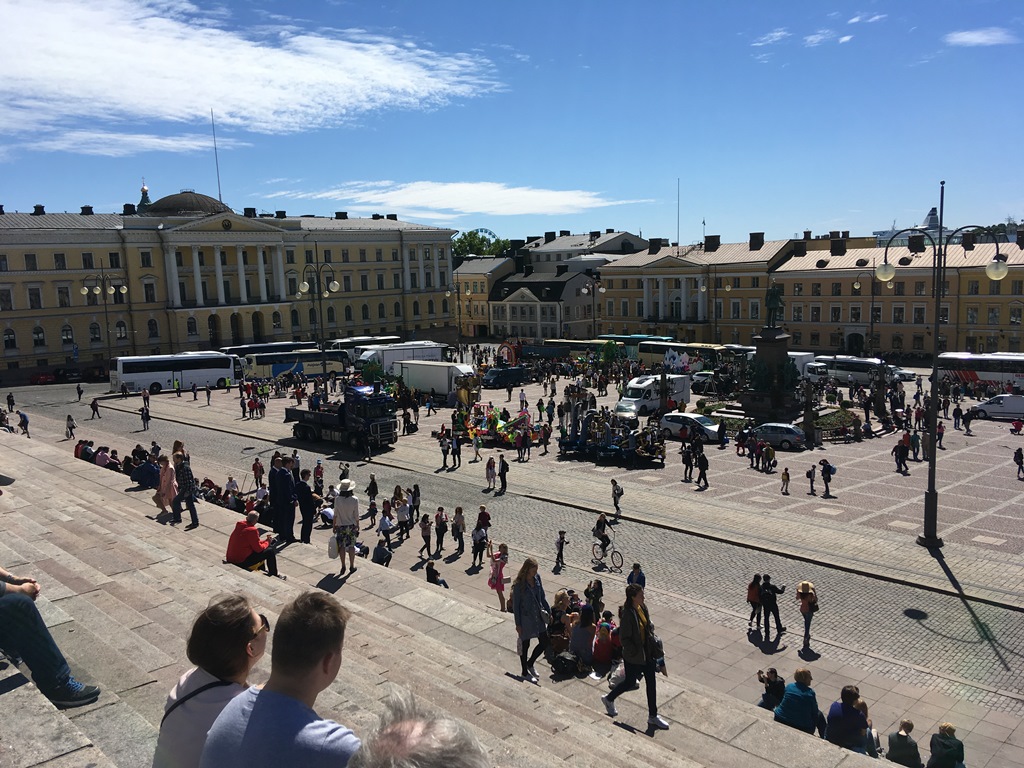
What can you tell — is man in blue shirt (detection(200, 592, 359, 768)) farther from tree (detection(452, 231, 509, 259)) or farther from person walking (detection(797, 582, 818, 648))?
tree (detection(452, 231, 509, 259))

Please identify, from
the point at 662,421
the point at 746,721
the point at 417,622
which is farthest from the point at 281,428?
the point at 746,721

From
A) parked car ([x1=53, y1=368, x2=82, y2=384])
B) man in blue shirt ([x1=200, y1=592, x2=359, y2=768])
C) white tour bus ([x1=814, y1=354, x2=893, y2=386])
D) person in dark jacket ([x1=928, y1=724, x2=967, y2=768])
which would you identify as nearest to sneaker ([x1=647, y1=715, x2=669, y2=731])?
person in dark jacket ([x1=928, y1=724, x2=967, y2=768])

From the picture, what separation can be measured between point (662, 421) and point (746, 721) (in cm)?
2776

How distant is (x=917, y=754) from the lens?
9.00 meters

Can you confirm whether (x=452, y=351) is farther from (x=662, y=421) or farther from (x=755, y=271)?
(x=662, y=421)

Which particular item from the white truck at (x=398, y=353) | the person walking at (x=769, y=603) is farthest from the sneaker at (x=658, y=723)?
the white truck at (x=398, y=353)

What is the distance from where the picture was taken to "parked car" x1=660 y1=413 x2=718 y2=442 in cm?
3462

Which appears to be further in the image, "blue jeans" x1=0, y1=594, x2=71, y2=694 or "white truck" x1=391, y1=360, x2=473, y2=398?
"white truck" x1=391, y1=360, x2=473, y2=398

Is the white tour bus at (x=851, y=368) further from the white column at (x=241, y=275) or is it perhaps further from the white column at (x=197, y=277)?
the white column at (x=197, y=277)

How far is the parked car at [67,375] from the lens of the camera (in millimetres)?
61969

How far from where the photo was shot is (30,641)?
18.1 feet

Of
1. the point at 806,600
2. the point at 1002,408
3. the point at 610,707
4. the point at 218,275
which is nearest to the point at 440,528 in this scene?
the point at 806,600

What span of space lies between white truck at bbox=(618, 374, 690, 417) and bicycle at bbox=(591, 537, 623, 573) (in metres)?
23.7

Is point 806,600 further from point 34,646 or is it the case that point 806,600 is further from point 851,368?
point 851,368
